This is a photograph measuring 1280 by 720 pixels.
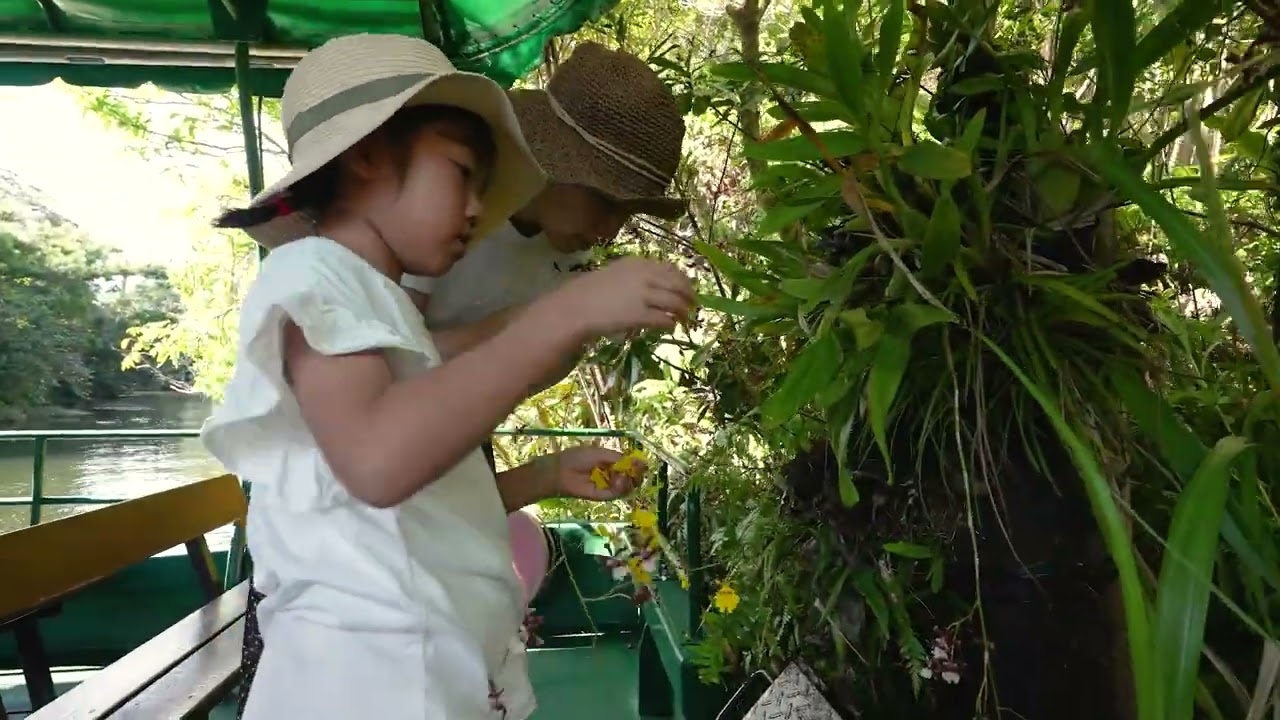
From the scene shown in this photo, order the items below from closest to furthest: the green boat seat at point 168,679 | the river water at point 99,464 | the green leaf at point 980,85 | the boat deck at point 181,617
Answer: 1. the green leaf at point 980,85
2. the green boat seat at point 168,679
3. the boat deck at point 181,617
4. the river water at point 99,464

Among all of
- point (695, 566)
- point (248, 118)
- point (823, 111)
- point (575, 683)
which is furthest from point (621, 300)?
point (575, 683)

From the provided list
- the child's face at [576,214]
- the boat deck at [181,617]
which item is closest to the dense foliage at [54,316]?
the boat deck at [181,617]

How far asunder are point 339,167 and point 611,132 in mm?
318

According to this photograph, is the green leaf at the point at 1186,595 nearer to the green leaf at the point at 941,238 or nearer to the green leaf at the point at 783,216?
the green leaf at the point at 941,238

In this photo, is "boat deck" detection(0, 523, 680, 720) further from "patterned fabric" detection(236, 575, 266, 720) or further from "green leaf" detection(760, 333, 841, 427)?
"green leaf" detection(760, 333, 841, 427)

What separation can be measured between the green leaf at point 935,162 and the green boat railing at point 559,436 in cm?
88

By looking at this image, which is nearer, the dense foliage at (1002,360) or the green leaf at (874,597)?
the dense foliage at (1002,360)

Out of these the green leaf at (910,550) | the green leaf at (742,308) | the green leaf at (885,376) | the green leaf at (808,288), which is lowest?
the green leaf at (910,550)

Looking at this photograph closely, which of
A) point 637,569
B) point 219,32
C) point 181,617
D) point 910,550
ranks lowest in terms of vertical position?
point 181,617

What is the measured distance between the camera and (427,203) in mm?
692

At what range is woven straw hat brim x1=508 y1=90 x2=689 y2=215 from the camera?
90cm

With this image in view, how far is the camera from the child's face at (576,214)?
935mm

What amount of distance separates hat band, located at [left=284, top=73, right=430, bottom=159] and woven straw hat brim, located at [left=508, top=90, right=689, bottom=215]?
216 millimetres

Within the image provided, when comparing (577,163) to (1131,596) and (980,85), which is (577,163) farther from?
(1131,596)
